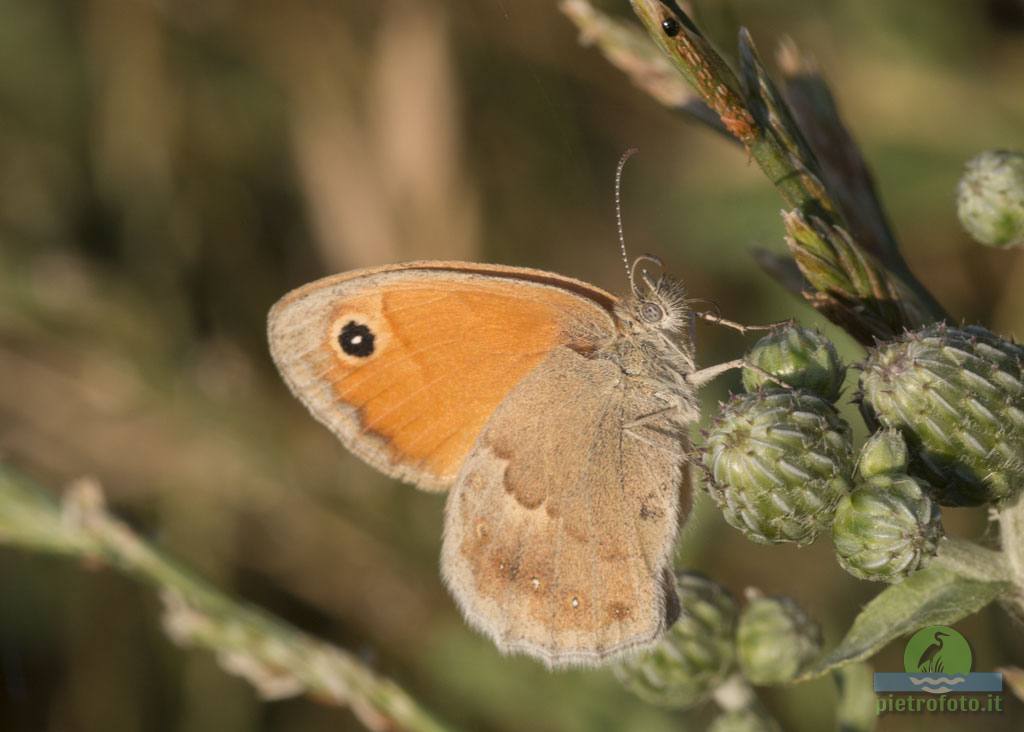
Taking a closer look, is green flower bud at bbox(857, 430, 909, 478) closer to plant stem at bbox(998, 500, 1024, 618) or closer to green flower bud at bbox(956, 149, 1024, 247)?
plant stem at bbox(998, 500, 1024, 618)

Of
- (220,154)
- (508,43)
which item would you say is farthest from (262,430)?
(508,43)

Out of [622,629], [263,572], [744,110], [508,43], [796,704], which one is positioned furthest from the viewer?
[508,43]

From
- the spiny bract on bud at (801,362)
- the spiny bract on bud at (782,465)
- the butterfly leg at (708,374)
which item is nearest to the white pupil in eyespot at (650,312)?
the butterfly leg at (708,374)

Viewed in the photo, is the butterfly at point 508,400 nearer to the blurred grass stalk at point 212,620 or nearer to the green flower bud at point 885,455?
the blurred grass stalk at point 212,620

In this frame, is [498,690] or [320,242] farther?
[320,242]

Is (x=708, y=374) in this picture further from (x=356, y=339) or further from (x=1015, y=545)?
(x=356, y=339)

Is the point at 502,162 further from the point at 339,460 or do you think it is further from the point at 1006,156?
the point at 1006,156
